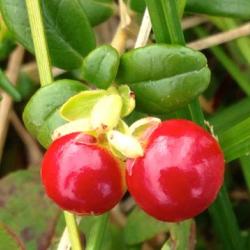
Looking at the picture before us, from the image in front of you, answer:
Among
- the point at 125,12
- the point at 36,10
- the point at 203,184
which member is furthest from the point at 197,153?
the point at 125,12

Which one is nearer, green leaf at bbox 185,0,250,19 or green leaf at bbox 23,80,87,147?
green leaf at bbox 23,80,87,147

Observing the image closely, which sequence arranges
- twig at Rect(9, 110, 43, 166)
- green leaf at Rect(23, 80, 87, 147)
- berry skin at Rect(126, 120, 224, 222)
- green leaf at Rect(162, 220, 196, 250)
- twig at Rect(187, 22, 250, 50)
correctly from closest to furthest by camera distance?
1. berry skin at Rect(126, 120, 224, 222)
2. green leaf at Rect(23, 80, 87, 147)
3. green leaf at Rect(162, 220, 196, 250)
4. twig at Rect(187, 22, 250, 50)
5. twig at Rect(9, 110, 43, 166)

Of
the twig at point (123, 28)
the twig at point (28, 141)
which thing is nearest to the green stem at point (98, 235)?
the twig at point (123, 28)

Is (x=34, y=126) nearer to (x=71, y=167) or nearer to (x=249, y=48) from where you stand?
(x=71, y=167)

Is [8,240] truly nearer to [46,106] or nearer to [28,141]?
[46,106]

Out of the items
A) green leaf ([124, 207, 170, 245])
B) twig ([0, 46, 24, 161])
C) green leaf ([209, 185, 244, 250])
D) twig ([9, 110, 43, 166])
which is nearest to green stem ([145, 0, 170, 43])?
green leaf ([209, 185, 244, 250])

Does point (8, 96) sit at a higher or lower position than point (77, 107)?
lower

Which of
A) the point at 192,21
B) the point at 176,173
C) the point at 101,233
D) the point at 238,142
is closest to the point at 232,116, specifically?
the point at 192,21

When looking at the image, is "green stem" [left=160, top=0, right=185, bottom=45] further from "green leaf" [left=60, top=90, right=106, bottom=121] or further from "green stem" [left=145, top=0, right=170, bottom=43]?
"green leaf" [left=60, top=90, right=106, bottom=121]
